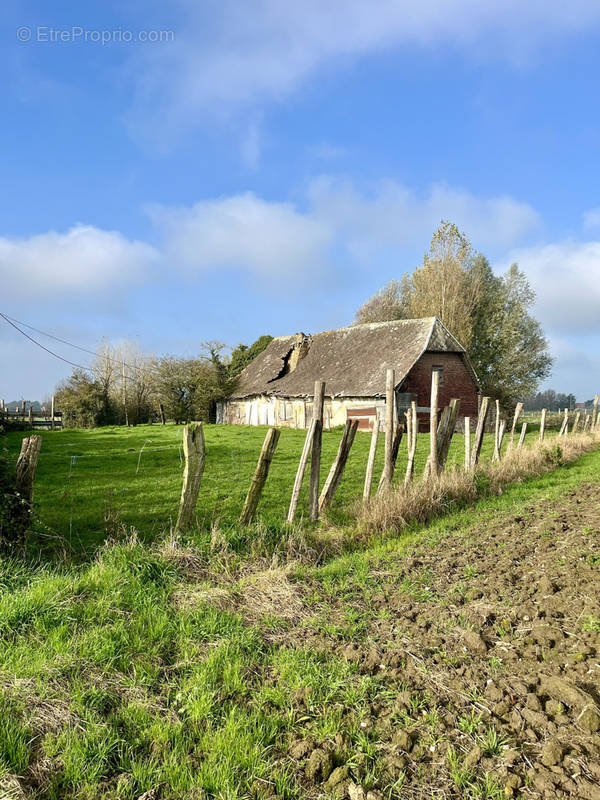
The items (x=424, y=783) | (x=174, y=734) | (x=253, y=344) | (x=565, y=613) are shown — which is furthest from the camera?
(x=253, y=344)

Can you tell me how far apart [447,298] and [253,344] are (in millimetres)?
18396

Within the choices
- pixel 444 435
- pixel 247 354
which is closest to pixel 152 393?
pixel 247 354

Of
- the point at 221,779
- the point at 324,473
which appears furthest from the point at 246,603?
the point at 324,473

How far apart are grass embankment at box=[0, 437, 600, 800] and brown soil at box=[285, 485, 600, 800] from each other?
0.04 m

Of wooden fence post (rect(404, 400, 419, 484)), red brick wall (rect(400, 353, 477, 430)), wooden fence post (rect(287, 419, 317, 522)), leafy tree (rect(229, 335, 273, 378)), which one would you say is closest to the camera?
wooden fence post (rect(287, 419, 317, 522))

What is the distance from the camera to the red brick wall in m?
30.7

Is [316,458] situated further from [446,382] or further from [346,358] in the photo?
[346,358]

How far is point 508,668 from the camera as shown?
384 cm

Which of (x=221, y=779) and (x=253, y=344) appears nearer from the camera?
(x=221, y=779)

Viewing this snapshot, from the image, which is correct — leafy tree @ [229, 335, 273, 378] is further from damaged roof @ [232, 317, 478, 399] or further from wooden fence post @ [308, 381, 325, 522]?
wooden fence post @ [308, 381, 325, 522]

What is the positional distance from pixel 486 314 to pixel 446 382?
12770mm

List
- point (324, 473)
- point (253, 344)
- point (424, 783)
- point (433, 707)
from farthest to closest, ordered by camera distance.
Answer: point (253, 344), point (324, 473), point (433, 707), point (424, 783)

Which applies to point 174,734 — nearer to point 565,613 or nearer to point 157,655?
point 157,655

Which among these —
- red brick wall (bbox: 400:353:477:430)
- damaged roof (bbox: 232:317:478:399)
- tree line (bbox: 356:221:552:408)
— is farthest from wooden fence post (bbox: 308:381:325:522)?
tree line (bbox: 356:221:552:408)
